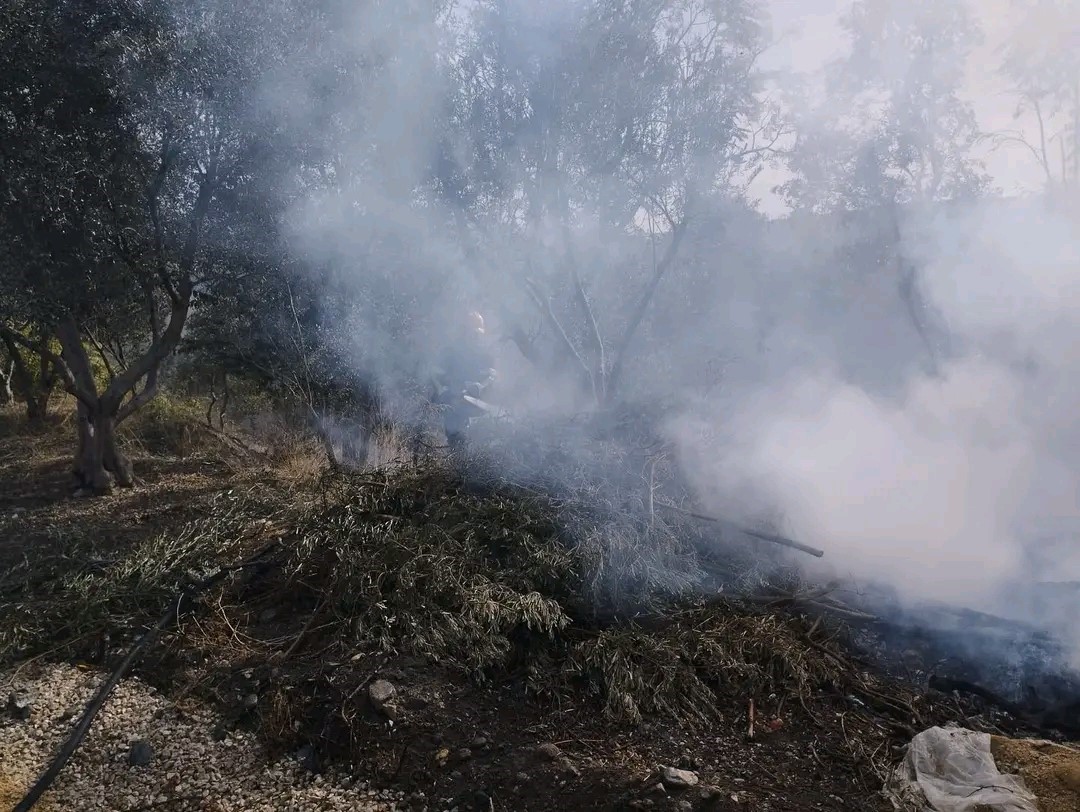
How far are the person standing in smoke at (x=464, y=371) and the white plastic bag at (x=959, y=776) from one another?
4.18m

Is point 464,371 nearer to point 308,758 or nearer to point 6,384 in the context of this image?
point 308,758

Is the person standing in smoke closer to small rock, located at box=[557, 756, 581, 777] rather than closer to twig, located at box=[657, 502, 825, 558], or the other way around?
twig, located at box=[657, 502, 825, 558]

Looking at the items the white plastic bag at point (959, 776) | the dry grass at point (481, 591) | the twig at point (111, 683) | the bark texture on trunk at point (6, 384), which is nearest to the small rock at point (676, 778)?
the dry grass at point (481, 591)

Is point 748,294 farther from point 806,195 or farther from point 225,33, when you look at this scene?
point 225,33

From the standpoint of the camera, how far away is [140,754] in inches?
123

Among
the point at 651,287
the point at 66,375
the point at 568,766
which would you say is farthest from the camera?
the point at 651,287

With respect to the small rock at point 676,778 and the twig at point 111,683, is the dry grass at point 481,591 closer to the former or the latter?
the twig at point 111,683

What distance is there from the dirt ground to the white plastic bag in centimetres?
13

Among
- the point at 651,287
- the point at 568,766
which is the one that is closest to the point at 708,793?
the point at 568,766

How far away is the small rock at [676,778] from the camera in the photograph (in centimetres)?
262

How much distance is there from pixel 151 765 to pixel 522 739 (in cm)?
152

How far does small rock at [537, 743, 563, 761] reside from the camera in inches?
113

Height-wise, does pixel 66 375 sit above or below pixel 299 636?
above

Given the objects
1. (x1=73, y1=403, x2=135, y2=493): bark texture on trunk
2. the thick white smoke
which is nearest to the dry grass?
the thick white smoke
